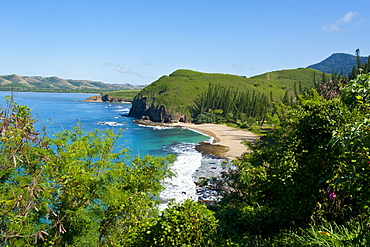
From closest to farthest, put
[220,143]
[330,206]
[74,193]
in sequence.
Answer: [330,206]
[74,193]
[220,143]

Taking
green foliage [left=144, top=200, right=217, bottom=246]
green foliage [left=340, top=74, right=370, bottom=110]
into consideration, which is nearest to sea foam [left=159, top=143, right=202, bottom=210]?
green foliage [left=144, top=200, right=217, bottom=246]

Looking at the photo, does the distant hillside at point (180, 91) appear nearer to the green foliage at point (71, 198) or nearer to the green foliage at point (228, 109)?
the green foliage at point (228, 109)

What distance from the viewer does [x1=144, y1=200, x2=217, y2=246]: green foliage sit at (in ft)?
19.3

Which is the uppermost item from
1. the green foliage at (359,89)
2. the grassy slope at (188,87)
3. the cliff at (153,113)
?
the grassy slope at (188,87)

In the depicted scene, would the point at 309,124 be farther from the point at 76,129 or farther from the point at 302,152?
the point at 76,129

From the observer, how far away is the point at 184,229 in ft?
19.7

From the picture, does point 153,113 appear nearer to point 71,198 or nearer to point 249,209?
point 249,209

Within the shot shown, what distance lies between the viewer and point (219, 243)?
5.86 metres

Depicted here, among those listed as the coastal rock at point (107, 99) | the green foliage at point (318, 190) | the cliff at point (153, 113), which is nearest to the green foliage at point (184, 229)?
the green foliage at point (318, 190)

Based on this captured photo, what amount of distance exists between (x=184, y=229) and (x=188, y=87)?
110 meters

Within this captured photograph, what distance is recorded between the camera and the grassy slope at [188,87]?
98.3 m

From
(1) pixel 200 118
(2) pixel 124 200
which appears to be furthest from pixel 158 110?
(2) pixel 124 200

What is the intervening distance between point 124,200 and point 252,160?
8643 millimetres

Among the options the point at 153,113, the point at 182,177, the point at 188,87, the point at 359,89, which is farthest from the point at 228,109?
the point at 359,89
